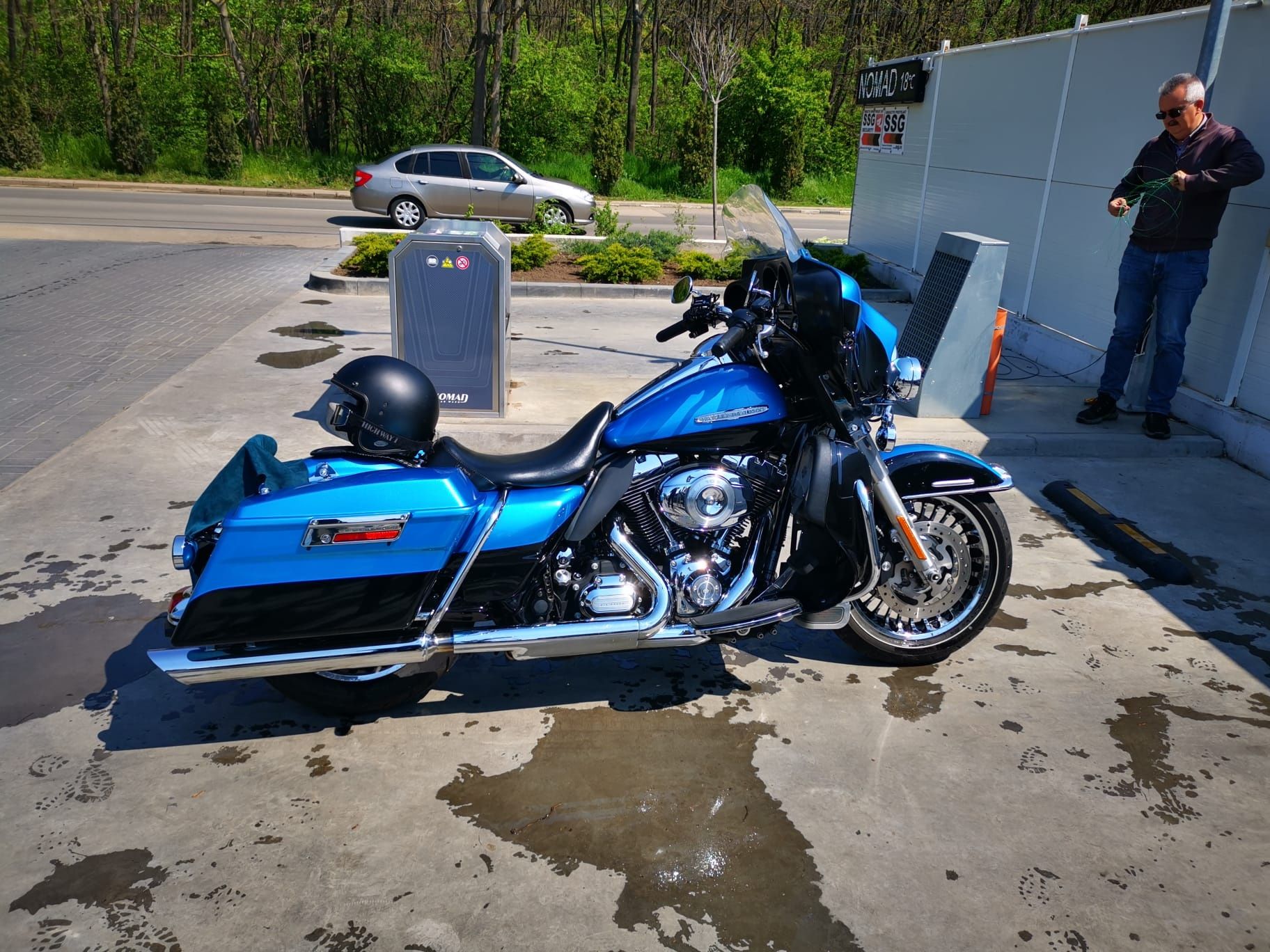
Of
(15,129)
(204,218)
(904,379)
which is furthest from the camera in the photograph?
(15,129)

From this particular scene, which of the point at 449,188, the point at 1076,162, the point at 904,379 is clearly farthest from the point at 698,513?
the point at 449,188

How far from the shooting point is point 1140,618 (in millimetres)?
4676

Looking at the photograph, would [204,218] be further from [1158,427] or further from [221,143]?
[1158,427]

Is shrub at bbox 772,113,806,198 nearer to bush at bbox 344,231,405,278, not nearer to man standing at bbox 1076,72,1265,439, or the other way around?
bush at bbox 344,231,405,278

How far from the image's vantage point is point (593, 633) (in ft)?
11.5

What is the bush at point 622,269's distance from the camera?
39.2 ft

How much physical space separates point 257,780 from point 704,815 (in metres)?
1.53

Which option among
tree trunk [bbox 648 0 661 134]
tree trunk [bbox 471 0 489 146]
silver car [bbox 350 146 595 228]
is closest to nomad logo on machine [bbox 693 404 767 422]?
silver car [bbox 350 146 595 228]

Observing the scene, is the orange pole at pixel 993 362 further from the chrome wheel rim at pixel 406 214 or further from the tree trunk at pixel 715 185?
the chrome wheel rim at pixel 406 214

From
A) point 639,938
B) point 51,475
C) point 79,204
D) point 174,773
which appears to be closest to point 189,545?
point 174,773

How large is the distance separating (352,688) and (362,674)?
0.07 metres

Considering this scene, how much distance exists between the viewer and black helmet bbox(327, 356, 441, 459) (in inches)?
134

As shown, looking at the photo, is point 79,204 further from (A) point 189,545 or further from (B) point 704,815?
(B) point 704,815

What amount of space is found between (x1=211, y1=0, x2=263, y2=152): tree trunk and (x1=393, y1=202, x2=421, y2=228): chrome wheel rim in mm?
11738
